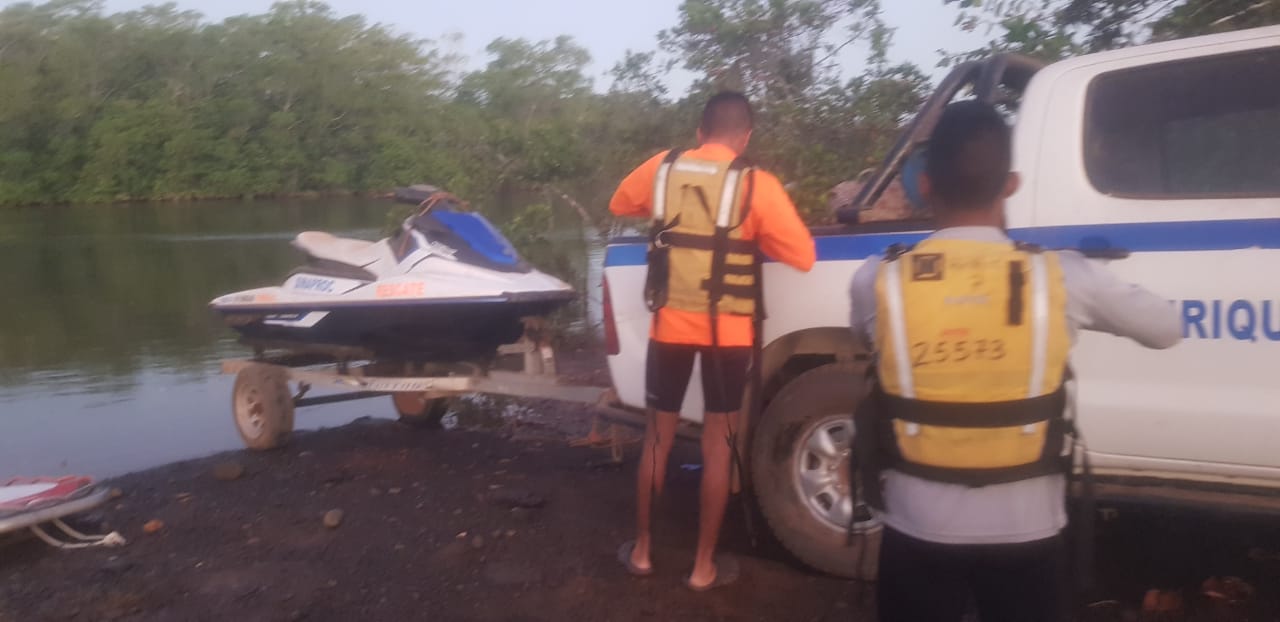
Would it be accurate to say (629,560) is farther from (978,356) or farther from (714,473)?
(978,356)

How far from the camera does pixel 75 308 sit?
16203 millimetres

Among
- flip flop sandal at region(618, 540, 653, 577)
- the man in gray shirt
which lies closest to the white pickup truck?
flip flop sandal at region(618, 540, 653, 577)

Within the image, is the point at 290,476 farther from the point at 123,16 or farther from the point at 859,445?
the point at 123,16

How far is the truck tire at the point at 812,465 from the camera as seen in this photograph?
14.3 ft

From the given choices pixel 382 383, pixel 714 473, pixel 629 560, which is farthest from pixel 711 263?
pixel 382 383

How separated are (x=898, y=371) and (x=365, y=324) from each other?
486 cm

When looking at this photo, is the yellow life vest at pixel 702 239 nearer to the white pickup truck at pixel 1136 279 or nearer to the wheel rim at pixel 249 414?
the white pickup truck at pixel 1136 279

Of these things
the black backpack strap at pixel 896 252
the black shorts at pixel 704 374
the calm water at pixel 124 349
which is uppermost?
the black backpack strap at pixel 896 252

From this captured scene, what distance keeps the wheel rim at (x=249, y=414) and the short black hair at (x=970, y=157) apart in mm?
5901

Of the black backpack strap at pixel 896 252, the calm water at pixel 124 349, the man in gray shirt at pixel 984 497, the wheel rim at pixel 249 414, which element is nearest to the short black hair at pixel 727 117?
the man in gray shirt at pixel 984 497

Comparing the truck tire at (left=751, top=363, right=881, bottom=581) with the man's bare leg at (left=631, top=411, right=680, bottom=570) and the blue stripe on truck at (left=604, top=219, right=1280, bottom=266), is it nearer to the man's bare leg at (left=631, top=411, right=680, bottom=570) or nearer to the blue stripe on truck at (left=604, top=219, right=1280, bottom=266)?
the man's bare leg at (left=631, top=411, right=680, bottom=570)

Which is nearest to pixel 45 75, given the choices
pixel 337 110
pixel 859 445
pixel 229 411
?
pixel 337 110

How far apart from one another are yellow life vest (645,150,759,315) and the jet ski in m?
A: 2.21

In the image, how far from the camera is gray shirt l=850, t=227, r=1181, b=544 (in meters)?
2.17
